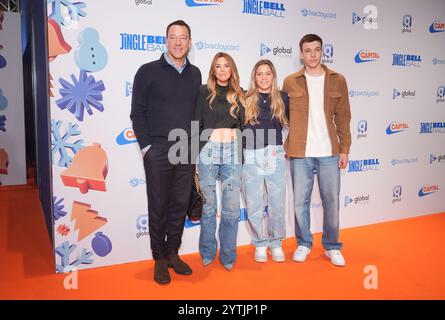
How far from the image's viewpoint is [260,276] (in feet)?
9.77

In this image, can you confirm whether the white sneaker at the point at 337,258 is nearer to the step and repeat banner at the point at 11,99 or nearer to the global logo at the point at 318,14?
the global logo at the point at 318,14

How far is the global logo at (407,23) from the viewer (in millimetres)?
4324

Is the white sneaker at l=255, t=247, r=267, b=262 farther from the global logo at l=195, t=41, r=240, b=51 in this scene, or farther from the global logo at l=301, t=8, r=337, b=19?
the global logo at l=301, t=8, r=337, b=19

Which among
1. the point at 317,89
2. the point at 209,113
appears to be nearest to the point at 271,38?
the point at 317,89

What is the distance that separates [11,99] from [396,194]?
18.7 feet

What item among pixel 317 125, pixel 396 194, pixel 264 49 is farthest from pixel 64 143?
pixel 396 194

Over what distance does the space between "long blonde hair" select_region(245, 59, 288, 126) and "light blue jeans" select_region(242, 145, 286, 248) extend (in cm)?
25

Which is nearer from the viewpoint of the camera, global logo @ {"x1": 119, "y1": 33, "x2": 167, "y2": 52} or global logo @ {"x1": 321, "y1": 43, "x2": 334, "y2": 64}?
global logo @ {"x1": 119, "y1": 33, "x2": 167, "y2": 52}

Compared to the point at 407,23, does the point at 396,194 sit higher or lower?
lower

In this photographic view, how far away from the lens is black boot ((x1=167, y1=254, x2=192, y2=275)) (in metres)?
2.95

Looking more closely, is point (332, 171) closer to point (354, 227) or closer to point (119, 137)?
point (354, 227)

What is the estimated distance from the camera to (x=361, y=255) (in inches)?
136

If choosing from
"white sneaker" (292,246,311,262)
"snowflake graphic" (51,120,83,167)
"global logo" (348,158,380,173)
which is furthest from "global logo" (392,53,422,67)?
"snowflake graphic" (51,120,83,167)

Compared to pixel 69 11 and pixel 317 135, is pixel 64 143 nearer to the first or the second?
pixel 69 11
